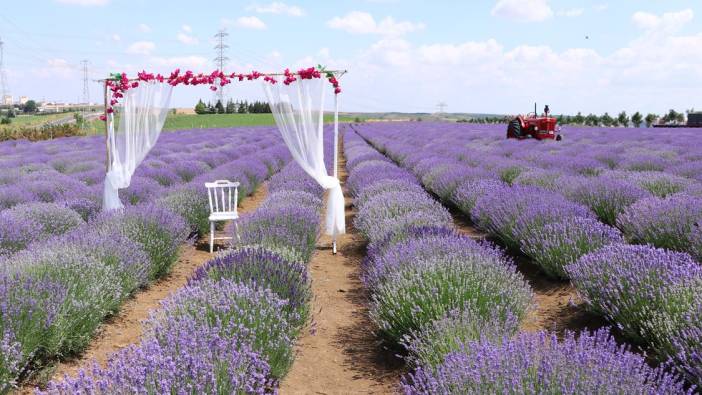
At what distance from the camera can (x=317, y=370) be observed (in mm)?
3338

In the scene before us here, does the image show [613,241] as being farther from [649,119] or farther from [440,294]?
[649,119]

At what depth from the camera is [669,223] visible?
4711 millimetres

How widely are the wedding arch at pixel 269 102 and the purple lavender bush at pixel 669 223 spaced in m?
3.03

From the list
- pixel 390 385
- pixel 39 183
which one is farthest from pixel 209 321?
pixel 39 183

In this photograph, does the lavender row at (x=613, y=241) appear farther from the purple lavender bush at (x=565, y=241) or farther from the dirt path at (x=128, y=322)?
the dirt path at (x=128, y=322)

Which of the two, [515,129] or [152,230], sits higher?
[515,129]

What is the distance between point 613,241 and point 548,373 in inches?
110

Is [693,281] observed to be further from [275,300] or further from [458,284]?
[275,300]

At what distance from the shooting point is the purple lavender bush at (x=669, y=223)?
455 centimetres

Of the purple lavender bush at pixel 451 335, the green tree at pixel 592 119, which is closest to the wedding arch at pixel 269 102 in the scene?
the purple lavender bush at pixel 451 335

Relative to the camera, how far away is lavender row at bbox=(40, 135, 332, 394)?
1.94 m

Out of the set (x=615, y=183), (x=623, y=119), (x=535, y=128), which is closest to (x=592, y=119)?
(x=623, y=119)

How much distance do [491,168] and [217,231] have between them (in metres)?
5.23

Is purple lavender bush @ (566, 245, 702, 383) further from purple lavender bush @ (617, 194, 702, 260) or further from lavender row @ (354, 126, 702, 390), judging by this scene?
purple lavender bush @ (617, 194, 702, 260)
